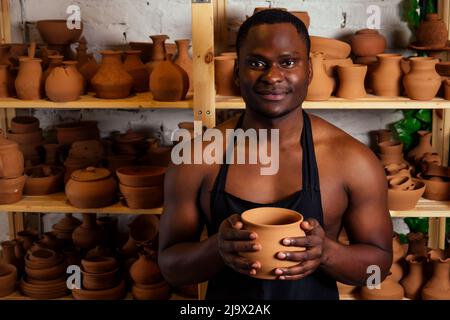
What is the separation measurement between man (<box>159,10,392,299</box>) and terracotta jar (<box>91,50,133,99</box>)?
3.07ft

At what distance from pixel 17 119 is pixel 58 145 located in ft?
0.80

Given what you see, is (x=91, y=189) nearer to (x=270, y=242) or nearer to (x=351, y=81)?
(x=351, y=81)

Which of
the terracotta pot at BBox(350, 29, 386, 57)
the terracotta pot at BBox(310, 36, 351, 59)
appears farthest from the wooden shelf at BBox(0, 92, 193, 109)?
the terracotta pot at BBox(350, 29, 386, 57)

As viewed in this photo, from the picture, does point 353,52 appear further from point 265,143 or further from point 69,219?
point 69,219

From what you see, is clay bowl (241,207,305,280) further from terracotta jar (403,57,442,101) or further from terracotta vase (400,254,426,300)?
terracotta vase (400,254,426,300)

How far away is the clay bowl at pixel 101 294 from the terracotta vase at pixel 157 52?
102 centimetres

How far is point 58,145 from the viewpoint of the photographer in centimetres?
338

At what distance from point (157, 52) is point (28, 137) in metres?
0.76

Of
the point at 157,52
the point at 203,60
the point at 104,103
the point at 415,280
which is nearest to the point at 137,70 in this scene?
the point at 157,52

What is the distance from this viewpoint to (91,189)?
3.02 metres

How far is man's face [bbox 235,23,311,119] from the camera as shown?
1964 millimetres

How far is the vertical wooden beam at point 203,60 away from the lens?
2.62m

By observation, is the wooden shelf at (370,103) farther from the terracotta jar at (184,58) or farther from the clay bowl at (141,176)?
the clay bowl at (141,176)
